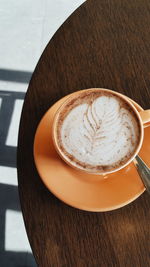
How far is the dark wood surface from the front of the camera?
1.65 feet

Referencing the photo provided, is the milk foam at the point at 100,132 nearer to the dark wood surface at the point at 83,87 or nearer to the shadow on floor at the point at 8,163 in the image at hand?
the dark wood surface at the point at 83,87

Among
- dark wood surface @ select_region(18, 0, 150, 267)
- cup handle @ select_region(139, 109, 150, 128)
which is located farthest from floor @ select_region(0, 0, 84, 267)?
cup handle @ select_region(139, 109, 150, 128)

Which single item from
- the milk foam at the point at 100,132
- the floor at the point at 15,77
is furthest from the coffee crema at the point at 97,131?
the floor at the point at 15,77

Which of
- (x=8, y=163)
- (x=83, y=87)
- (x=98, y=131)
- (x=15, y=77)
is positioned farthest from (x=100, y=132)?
(x=15, y=77)

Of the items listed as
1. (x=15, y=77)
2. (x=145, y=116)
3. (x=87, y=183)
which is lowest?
(x=87, y=183)

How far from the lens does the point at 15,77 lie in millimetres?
1264

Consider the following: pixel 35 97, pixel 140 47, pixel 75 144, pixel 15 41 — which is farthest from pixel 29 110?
pixel 15 41

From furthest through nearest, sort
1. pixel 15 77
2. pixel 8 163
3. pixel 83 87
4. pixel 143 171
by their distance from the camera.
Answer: pixel 15 77 < pixel 8 163 < pixel 83 87 < pixel 143 171

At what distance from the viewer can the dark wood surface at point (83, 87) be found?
0.50 metres

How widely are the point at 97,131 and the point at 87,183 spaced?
0.08 m

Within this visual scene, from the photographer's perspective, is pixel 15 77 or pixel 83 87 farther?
pixel 15 77

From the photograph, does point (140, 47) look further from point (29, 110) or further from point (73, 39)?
point (29, 110)

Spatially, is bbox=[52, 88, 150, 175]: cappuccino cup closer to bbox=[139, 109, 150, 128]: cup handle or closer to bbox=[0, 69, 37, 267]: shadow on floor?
bbox=[139, 109, 150, 128]: cup handle

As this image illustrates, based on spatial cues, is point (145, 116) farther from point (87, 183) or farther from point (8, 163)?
point (8, 163)
